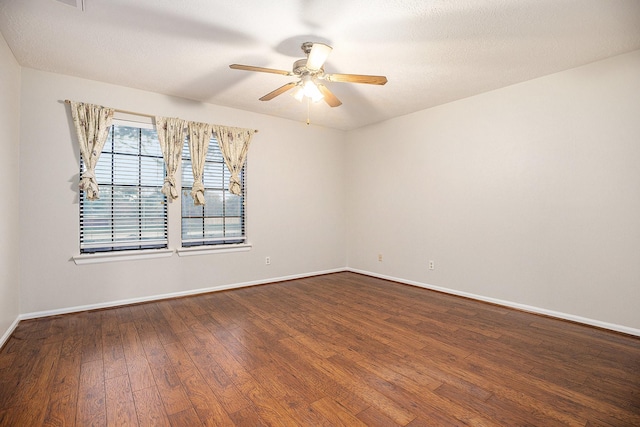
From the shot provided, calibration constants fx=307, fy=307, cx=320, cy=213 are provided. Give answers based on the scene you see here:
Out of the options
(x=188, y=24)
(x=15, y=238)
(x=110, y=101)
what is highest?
(x=188, y=24)

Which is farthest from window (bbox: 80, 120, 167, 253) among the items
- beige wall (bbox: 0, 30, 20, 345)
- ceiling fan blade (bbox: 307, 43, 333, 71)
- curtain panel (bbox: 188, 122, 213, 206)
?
ceiling fan blade (bbox: 307, 43, 333, 71)

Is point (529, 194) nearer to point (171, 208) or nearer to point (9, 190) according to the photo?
point (171, 208)

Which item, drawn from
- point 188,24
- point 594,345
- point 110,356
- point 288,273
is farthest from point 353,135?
point 110,356

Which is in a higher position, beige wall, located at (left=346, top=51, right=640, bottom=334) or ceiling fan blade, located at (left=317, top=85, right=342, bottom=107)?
ceiling fan blade, located at (left=317, top=85, right=342, bottom=107)

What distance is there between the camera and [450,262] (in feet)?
14.2

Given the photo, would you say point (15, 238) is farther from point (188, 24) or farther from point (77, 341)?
point (188, 24)

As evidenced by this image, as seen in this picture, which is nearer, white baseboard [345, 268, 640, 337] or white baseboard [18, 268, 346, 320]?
white baseboard [345, 268, 640, 337]

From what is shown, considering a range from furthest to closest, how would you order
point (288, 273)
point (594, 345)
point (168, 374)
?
point (288, 273)
point (594, 345)
point (168, 374)

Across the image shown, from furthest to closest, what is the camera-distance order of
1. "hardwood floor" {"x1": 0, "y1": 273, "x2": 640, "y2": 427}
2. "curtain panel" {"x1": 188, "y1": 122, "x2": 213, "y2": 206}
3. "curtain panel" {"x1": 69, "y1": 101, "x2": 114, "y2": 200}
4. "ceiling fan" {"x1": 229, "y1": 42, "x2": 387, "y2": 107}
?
"curtain panel" {"x1": 188, "y1": 122, "x2": 213, "y2": 206}, "curtain panel" {"x1": 69, "y1": 101, "x2": 114, "y2": 200}, "ceiling fan" {"x1": 229, "y1": 42, "x2": 387, "y2": 107}, "hardwood floor" {"x1": 0, "y1": 273, "x2": 640, "y2": 427}

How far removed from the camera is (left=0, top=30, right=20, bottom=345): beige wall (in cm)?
267

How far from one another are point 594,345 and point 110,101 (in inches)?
220

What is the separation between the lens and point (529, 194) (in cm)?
357

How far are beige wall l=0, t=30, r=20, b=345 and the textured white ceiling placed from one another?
0.92 feet

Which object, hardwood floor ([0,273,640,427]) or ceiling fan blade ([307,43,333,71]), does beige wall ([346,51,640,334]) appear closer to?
hardwood floor ([0,273,640,427])
